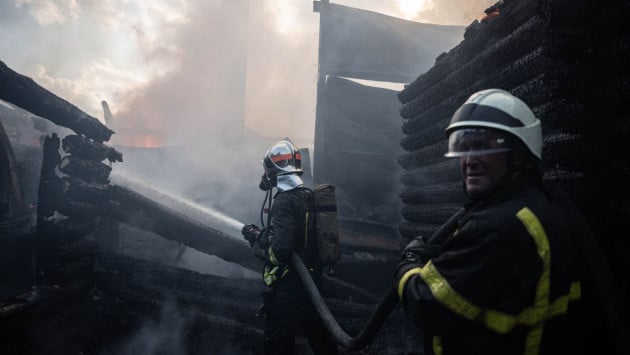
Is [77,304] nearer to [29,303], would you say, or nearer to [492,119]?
[29,303]

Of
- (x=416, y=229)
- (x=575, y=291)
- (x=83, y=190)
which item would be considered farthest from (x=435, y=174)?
(x=83, y=190)

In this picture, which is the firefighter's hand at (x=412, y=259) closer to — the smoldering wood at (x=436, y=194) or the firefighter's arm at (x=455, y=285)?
the firefighter's arm at (x=455, y=285)

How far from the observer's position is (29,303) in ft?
14.9

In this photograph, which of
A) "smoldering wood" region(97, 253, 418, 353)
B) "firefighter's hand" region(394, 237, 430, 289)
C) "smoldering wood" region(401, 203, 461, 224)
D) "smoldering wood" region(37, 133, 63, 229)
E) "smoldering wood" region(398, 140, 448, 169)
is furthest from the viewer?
"smoldering wood" region(97, 253, 418, 353)

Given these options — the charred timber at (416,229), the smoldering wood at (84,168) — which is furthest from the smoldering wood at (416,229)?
the smoldering wood at (84,168)

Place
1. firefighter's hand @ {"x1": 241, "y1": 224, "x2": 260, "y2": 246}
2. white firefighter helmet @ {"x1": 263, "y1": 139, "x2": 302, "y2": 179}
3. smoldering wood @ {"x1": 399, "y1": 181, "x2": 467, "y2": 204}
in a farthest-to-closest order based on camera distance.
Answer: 1. smoldering wood @ {"x1": 399, "y1": 181, "x2": 467, "y2": 204}
2. firefighter's hand @ {"x1": 241, "y1": 224, "x2": 260, "y2": 246}
3. white firefighter helmet @ {"x1": 263, "y1": 139, "x2": 302, "y2": 179}

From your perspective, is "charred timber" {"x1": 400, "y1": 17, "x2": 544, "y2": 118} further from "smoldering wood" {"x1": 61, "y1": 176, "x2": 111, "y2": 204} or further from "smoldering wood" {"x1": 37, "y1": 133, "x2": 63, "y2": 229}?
"smoldering wood" {"x1": 37, "y1": 133, "x2": 63, "y2": 229}

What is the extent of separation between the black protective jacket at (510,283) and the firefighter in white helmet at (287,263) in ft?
7.84

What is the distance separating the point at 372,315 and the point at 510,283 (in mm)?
1314

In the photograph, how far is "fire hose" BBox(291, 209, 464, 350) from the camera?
7.17 feet

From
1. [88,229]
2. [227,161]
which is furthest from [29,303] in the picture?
[227,161]

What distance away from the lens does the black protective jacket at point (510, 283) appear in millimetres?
1419

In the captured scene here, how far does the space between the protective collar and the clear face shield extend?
8.34 ft

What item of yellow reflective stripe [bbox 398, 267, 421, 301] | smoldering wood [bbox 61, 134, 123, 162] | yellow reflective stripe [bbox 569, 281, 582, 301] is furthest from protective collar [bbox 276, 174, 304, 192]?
smoldering wood [bbox 61, 134, 123, 162]
